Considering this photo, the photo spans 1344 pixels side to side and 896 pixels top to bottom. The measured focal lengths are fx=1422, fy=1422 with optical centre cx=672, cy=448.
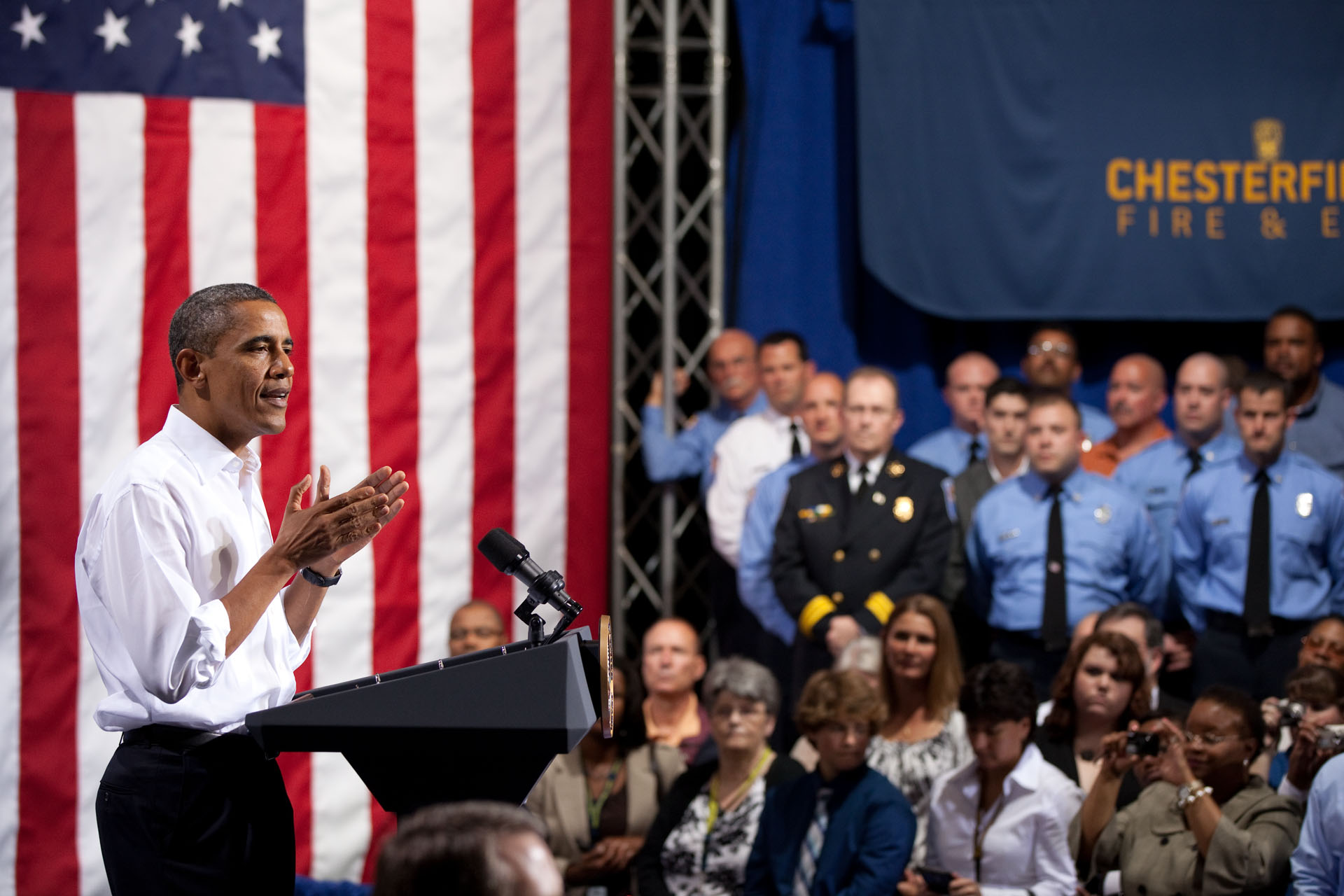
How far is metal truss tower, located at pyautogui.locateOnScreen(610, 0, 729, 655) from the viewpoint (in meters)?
5.18

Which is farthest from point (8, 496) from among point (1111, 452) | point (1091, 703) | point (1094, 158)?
point (1094, 158)

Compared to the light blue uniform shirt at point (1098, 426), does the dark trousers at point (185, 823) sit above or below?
below

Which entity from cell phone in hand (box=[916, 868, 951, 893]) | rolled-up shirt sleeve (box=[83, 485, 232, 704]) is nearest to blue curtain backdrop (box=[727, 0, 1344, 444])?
cell phone in hand (box=[916, 868, 951, 893])

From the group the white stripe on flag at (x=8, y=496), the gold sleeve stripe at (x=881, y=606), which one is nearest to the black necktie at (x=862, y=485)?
the gold sleeve stripe at (x=881, y=606)

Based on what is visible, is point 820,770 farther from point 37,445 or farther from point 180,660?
point 37,445

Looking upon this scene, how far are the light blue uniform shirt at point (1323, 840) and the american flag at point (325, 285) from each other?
8.50 ft

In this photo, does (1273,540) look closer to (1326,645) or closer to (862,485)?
(1326,645)

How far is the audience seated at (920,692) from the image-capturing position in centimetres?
393

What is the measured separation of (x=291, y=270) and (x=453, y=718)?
327 centimetres

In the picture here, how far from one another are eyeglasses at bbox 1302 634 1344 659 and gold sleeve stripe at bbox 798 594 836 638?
1.39 meters

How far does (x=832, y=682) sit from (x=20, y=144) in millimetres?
3053

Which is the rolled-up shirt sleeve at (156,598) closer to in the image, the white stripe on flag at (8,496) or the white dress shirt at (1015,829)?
the white dress shirt at (1015,829)

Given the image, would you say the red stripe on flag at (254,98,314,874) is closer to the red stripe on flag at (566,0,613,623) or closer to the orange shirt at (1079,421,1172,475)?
the red stripe on flag at (566,0,613,623)

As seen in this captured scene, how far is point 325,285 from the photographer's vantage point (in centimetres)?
Answer: 474
